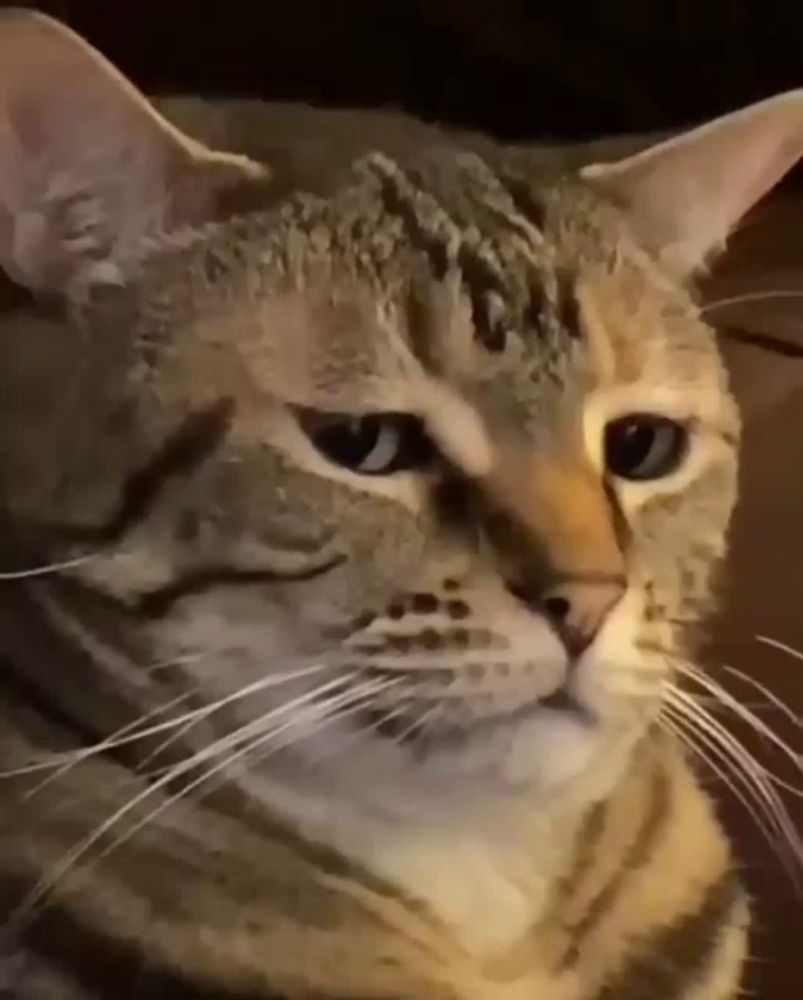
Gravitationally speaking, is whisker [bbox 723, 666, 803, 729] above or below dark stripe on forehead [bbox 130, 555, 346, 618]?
below

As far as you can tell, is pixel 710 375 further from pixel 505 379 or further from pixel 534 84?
pixel 534 84

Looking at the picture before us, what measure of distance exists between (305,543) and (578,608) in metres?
0.10

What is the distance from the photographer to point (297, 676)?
0.69 metres

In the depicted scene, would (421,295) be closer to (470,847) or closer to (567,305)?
(567,305)

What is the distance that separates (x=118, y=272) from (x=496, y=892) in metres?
0.29

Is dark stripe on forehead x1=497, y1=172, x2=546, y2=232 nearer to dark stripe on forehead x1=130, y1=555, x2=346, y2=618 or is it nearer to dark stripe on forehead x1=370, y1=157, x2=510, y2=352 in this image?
dark stripe on forehead x1=370, y1=157, x2=510, y2=352

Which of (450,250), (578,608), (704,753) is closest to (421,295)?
(450,250)

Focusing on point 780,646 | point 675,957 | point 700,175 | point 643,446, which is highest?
point 700,175

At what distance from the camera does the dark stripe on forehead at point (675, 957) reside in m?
0.81

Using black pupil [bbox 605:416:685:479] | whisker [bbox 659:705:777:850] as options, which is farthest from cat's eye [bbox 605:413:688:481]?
whisker [bbox 659:705:777:850]

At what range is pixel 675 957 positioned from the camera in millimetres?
829

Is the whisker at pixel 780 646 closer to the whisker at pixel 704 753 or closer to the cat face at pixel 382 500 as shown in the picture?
the whisker at pixel 704 753

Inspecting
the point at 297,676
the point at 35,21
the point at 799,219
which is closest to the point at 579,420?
the point at 297,676

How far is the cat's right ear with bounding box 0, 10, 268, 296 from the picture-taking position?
26.1 inches
